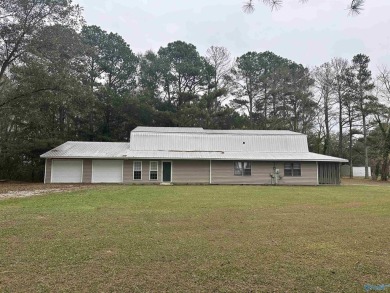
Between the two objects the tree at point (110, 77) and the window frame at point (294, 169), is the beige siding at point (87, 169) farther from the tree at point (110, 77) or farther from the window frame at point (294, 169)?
the window frame at point (294, 169)

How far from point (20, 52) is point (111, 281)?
21.7 metres

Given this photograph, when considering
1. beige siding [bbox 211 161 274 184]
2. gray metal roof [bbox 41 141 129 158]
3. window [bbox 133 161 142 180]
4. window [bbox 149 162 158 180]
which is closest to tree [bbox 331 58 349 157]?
beige siding [bbox 211 161 274 184]

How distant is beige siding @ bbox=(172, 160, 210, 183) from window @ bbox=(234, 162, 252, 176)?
230 cm

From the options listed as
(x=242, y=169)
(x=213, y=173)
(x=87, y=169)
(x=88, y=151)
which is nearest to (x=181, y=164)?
(x=213, y=173)

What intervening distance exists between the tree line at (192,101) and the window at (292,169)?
13.2 meters

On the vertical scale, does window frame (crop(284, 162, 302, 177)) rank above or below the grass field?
above

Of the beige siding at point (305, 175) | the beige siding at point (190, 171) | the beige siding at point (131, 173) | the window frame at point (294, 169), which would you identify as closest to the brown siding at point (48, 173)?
the beige siding at point (131, 173)

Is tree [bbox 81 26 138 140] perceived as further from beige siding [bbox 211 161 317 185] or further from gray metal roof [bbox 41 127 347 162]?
beige siding [bbox 211 161 317 185]

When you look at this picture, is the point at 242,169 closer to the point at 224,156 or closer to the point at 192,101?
the point at 224,156

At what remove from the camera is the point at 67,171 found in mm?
24328

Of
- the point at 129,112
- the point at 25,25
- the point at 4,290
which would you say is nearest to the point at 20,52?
the point at 25,25

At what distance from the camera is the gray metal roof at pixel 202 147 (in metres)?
24.9

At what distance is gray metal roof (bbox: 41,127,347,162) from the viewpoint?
24.9 m

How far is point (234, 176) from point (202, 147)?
4035mm
